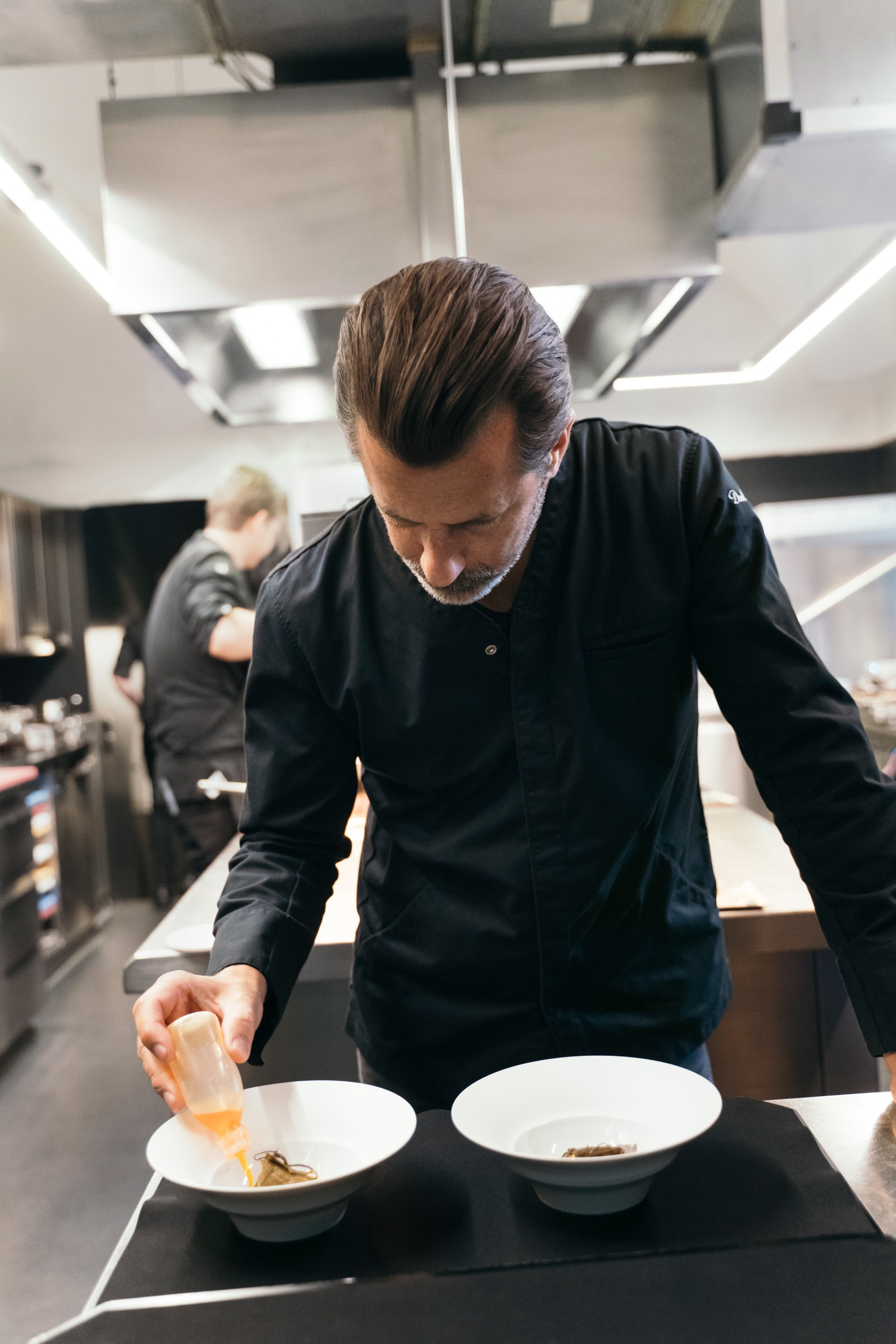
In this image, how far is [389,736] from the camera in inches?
43.0

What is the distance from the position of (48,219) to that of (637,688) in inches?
70.4

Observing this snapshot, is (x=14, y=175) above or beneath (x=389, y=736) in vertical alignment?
above

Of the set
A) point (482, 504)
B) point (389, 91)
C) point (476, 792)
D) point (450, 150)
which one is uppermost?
point (389, 91)

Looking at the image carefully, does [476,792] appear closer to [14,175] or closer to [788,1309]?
[788,1309]

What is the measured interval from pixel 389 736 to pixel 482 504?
0.30 meters

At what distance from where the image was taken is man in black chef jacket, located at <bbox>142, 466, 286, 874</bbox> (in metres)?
3.11

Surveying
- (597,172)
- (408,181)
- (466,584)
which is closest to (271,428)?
(408,181)

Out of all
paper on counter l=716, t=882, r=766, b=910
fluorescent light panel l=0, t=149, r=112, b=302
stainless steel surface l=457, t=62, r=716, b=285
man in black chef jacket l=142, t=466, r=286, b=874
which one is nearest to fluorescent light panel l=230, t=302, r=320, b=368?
fluorescent light panel l=0, t=149, r=112, b=302

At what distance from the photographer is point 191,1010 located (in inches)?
34.8

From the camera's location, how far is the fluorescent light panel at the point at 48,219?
7.06 ft

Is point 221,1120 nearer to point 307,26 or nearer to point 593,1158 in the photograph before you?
point 593,1158

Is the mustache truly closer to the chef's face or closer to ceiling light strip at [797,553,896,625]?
the chef's face

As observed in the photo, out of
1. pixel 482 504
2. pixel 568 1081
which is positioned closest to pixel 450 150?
pixel 482 504

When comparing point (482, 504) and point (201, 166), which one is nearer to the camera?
point (482, 504)
